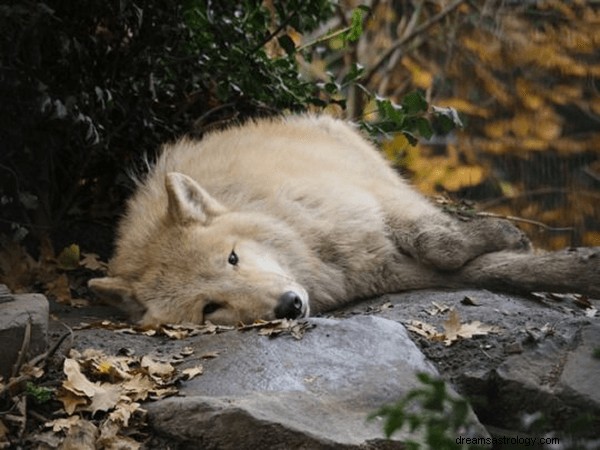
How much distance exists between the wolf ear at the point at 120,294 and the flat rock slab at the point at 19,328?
3.57ft

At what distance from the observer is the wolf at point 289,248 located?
450 centimetres

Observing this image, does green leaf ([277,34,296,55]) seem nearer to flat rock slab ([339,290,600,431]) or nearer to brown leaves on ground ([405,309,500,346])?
flat rock slab ([339,290,600,431])

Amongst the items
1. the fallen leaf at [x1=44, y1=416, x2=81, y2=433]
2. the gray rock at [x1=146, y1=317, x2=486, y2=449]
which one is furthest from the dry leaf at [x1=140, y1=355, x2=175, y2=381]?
the fallen leaf at [x1=44, y1=416, x2=81, y2=433]

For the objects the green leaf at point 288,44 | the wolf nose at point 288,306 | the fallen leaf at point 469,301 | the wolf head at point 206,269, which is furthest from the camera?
the green leaf at point 288,44

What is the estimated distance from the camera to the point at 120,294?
15.8 ft

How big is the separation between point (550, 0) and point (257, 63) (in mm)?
4538

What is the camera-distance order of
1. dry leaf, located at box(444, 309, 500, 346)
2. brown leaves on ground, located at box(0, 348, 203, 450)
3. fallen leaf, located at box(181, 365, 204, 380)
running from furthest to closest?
dry leaf, located at box(444, 309, 500, 346) → fallen leaf, located at box(181, 365, 204, 380) → brown leaves on ground, located at box(0, 348, 203, 450)

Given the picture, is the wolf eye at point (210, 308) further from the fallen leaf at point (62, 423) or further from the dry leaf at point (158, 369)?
the fallen leaf at point (62, 423)

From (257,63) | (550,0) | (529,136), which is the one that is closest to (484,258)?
(257,63)

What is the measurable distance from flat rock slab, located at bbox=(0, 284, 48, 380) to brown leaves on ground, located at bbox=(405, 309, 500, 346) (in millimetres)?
1540

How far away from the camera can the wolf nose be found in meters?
4.22

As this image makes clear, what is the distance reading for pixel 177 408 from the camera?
3.16m

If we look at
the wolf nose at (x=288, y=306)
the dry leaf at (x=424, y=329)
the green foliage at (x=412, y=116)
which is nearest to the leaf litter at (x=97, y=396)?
the wolf nose at (x=288, y=306)

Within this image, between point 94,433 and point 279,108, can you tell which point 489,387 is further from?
point 279,108
